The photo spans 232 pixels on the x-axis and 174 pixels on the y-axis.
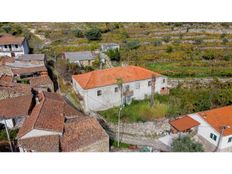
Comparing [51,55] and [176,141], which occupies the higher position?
[51,55]

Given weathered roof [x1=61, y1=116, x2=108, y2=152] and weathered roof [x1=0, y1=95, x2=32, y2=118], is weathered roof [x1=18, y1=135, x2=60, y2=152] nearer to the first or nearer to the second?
weathered roof [x1=61, y1=116, x2=108, y2=152]

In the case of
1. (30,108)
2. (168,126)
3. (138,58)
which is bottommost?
(168,126)

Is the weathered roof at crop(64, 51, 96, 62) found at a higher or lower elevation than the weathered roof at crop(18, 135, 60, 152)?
higher

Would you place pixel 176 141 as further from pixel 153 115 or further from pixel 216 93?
pixel 216 93

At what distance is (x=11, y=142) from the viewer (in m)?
9.68

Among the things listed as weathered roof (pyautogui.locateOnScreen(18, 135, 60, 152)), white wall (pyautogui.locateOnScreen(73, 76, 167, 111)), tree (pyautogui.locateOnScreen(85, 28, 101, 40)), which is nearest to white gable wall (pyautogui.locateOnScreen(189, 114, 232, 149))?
white wall (pyautogui.locateOnScreen(73, 76, 167, 111))

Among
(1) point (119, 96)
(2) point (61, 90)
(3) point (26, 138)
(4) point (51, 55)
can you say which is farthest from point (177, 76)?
(3) point (26, 138)

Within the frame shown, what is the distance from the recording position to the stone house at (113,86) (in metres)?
12.3

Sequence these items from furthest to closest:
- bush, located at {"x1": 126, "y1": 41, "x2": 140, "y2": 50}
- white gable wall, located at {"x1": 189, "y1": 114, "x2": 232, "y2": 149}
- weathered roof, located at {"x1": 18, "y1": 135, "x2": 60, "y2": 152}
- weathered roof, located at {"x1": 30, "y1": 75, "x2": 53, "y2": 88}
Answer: bush, located at {"x1": 126, "y1": 41, "x2": 140, "y2": 50}
weathered roof, located at {"x1": 30, "y1": 75, "x2": 53, "y2": 88}
white gable wall, located at {"x1": 189, "y1": 114, "x2": 232, "y2": 149}
weathered roof, located at {"x1": 18, "y1": 135, "x2": 60, "y2": 152}

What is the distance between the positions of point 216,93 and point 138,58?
5.50 m

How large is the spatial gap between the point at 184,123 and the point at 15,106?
6.97m

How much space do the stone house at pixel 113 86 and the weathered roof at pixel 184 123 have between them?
2657 mm

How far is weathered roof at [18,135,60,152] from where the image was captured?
8773 mm

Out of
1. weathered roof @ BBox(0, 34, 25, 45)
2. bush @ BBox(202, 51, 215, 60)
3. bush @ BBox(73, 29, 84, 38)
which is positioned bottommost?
bush @ BBox(202, 51, 215, 60)
